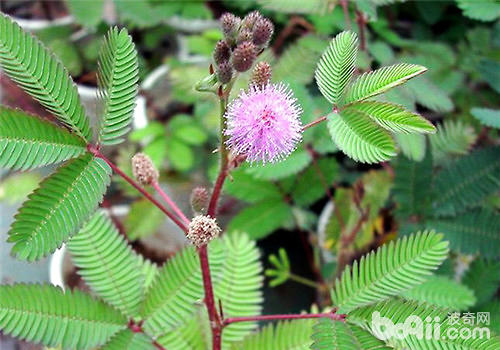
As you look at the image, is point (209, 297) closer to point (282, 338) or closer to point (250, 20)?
point (282, 338)

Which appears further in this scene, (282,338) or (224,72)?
(282,338)

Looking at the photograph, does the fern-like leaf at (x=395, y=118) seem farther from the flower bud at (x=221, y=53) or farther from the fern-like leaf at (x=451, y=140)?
the fern-like leaf at (x=451, y=140)

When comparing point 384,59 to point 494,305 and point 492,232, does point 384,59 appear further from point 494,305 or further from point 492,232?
point 494,305

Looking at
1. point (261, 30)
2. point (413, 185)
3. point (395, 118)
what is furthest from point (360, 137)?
point (413, 185)

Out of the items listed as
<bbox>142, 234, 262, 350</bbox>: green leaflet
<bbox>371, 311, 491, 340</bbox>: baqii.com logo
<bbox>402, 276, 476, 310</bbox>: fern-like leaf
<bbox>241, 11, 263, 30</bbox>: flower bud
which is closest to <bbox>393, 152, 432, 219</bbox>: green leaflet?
<bbox>402, 276, 476, 310</bbox>: fern-like leaf

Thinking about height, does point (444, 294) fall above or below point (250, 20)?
below

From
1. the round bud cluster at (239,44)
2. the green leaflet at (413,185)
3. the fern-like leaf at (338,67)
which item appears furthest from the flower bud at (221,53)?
the green leaflet at (413,185)
